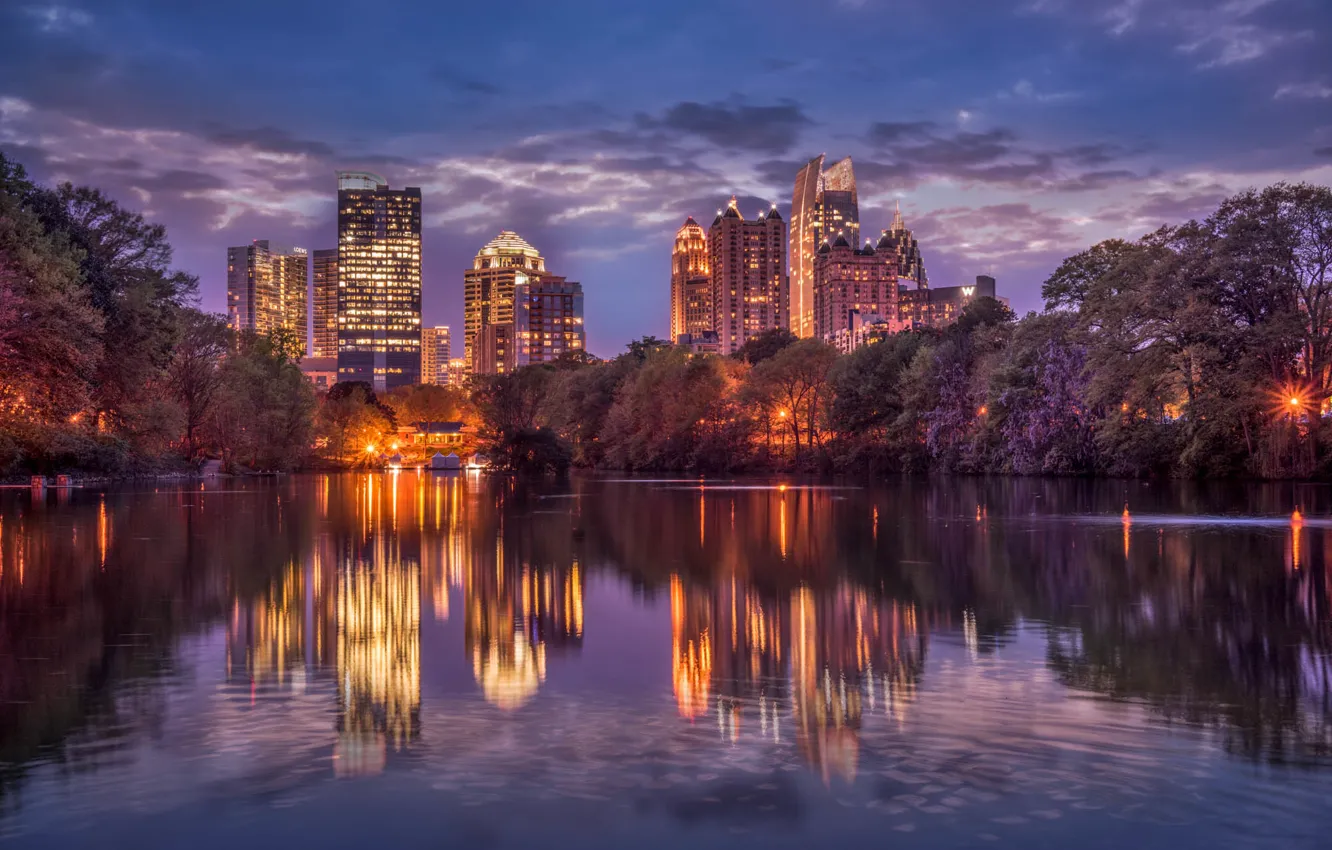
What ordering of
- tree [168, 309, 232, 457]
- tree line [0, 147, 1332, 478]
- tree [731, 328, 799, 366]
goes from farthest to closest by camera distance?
1. tree [731, 328, 799, 366]
2. tree [168, 309, 232, 457]
3. tree line [0, 147, 1332, 478]

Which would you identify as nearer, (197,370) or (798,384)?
(197,370)

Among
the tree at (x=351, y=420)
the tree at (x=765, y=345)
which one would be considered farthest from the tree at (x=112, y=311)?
the tree at (x=765, y=345)

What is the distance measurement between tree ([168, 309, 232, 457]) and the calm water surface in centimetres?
6471

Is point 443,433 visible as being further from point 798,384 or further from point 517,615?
point 517,615

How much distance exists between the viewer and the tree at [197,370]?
261ft

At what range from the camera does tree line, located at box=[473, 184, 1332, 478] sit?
5088 centimetres

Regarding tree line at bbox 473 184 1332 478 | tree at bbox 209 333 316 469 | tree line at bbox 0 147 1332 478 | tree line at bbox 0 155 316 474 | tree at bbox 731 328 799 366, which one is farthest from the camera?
tree at bbox 731 328 799 366

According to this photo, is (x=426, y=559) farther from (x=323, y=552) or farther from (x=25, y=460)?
(x=25, y=460)

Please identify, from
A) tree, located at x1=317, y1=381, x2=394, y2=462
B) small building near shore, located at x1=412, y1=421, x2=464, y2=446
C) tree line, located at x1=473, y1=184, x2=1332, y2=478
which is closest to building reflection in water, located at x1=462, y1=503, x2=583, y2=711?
tree line, located at x1=473, y1=184, x2=1332, y2=478

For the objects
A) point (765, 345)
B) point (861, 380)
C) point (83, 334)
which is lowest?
point (83, 334)

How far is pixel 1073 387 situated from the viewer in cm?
6538

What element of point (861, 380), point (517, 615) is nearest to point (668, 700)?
point (517, 615)

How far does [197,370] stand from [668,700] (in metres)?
80.3

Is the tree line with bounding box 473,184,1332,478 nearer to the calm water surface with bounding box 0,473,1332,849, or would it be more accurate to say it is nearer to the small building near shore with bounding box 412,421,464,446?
the calm water surface with bounding box 0,473,1332,849
